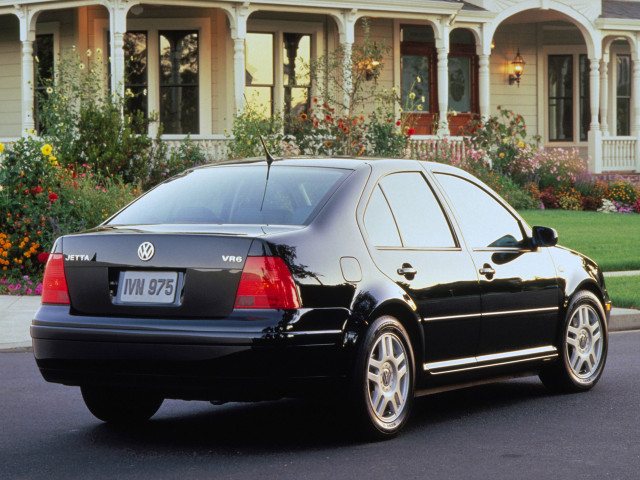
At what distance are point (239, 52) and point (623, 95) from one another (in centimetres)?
1260

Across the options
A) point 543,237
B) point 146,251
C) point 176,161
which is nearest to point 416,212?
point 543,237

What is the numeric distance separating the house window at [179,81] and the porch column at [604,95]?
10.4m

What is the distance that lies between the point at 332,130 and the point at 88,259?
628 inches

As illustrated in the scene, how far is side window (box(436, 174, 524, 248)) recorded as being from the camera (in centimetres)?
811

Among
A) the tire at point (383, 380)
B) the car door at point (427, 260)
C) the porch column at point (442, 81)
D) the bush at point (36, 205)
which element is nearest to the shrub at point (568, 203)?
the porch column at point (442, 81)

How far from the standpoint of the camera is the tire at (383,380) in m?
6.81

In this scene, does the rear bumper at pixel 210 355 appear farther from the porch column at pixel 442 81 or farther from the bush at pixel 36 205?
the porch column at pixel 442 81

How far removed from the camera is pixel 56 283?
7.06 meters

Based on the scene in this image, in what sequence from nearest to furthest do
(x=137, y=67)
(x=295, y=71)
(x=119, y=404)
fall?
Result: (x=119, y=404) → (x=137, y=67) → (x=295, y=71)

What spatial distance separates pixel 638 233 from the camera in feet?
73.8

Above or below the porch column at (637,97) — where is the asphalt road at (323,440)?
below

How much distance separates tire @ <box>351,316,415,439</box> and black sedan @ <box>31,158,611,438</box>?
11 mm

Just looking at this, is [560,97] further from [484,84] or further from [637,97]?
[484,84]

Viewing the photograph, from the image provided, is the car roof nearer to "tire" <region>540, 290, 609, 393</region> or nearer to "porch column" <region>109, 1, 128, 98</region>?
"tire" <region>540, 290, 609, 393</region>
